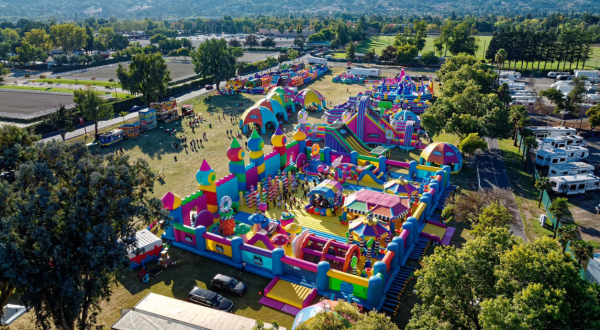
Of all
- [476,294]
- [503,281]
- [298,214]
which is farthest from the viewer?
[298,214]

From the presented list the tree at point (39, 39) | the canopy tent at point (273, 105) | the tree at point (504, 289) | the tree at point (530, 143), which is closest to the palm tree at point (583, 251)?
the tree at point (504, 289)

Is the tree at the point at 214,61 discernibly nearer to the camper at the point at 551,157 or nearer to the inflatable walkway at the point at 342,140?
the inflatable walkway at the point at 342,140

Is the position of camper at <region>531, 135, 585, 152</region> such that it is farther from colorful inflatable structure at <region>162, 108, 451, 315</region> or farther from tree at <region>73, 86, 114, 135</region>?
tree at <region>73, 86, 114, 135</region>

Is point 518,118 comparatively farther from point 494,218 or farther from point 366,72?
point 366,72

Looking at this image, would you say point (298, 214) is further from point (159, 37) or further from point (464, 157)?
point (159, 37)

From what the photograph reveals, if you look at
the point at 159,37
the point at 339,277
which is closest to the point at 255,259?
the point at 339,277

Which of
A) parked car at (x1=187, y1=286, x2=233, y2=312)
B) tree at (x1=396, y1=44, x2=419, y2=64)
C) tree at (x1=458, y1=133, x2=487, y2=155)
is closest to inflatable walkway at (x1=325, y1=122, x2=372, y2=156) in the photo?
tree at (x1=458, y1=133, x2=487, y2=155)
